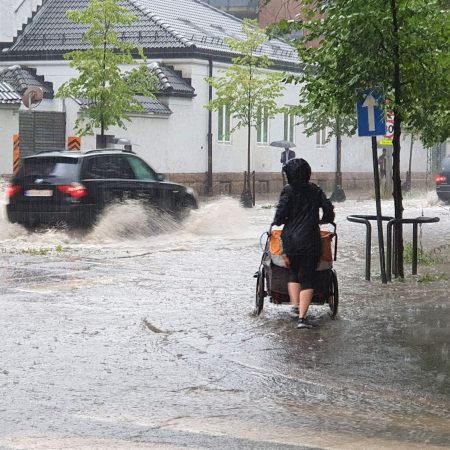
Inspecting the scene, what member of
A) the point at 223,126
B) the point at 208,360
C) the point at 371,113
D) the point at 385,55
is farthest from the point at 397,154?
the point at 223,126

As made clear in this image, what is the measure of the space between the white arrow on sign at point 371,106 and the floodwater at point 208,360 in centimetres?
197

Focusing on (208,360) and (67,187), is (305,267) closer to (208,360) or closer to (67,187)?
(208,360)

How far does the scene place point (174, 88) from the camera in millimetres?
42625

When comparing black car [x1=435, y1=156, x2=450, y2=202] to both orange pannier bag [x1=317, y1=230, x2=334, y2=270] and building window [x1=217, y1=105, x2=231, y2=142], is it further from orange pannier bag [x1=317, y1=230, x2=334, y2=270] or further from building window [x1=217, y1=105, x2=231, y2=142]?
orange pannier bag [x1=317, y1=230, x2=334, y2=270]

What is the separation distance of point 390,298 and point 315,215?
2.67 meters

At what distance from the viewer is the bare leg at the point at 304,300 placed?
11750mm

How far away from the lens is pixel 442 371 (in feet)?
31.1

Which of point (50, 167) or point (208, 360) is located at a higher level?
point (50, 167)

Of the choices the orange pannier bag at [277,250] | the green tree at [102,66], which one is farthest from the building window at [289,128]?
the orange pannier bag at [277,250]

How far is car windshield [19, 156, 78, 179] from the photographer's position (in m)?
21.4

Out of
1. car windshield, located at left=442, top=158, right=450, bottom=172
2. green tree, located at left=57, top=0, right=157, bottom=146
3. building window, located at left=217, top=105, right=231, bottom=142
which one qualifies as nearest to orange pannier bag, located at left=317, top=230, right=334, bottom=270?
green tree, located at left=57, top=0, right=157, bottom=146

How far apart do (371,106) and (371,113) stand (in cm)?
9

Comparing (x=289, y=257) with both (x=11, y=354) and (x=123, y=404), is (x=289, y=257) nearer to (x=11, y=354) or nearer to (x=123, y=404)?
(x=11, y=354)

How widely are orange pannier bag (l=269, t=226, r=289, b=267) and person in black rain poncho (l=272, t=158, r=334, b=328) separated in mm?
118
